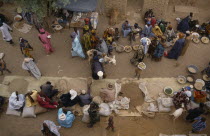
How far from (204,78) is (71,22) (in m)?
7.02

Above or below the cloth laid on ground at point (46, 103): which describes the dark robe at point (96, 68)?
above

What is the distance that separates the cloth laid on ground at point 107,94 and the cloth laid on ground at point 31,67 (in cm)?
301

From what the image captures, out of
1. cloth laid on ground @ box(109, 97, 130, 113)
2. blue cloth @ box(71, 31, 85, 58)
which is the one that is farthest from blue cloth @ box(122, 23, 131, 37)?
cloth laid on ground @ box(109, 97, 130, 113)

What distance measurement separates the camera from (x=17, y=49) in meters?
10.9

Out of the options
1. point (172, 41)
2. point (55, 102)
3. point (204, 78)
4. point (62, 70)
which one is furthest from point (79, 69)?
point (204, 78)

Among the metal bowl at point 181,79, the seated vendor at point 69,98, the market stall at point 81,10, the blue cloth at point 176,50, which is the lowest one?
the seated vendor at point 69,98

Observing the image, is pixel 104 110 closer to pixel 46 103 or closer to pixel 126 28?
pixel 46 103

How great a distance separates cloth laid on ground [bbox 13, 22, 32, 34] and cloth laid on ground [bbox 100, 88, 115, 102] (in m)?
5.84

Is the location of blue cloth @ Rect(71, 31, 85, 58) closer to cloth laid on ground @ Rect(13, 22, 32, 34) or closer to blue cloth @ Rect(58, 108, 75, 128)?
blue cloth @ Rect(58, 108, 75, 128)

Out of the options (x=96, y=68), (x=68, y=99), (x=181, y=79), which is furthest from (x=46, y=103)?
(x=181, y=79)

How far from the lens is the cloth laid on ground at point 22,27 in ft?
38.6

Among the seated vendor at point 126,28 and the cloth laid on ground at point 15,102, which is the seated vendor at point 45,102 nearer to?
the cloth laid on ground at point 15,102

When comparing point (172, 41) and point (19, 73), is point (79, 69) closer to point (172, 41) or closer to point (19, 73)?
point (19, 73)

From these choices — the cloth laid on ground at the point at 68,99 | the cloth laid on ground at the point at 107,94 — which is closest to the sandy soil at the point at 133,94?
the cloth laid on ground at the point at 107,94
